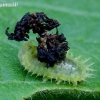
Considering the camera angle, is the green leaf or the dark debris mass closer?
the green leaf

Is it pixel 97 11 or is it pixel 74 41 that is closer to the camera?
pixel 74 41

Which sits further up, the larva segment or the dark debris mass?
the dark debris mass

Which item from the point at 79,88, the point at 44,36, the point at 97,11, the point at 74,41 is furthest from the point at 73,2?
the point at 79,88

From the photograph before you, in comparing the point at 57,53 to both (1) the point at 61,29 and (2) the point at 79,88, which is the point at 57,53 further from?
(1) the point at 61,29

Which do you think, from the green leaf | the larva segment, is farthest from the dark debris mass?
the green leaf

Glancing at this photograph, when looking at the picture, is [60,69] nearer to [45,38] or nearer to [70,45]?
[45,38]

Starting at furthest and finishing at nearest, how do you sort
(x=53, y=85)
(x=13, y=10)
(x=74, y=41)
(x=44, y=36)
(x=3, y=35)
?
(x=13, y=10), (x=74, y=41), (x=3, y=35), (x=44, y=36), (x=53, y=85)

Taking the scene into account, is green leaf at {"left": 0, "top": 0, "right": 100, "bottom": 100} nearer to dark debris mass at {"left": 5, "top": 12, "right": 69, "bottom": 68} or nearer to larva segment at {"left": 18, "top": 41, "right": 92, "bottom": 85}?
larva segment at {"left": 18, "top": 41, "right": 92, "bottom": 85}
